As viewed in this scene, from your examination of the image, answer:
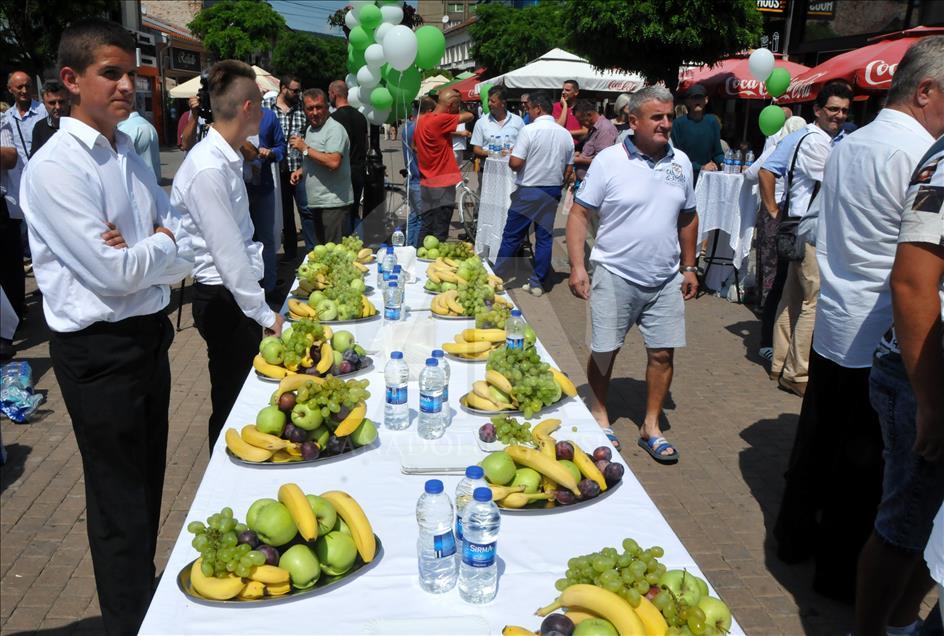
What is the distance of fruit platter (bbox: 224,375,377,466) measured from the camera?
222 cm

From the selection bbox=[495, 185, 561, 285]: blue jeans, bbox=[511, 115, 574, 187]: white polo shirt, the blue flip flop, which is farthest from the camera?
bbox=[495, 185, 561, 285]: blue jeans

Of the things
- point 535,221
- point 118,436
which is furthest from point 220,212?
point 535,221

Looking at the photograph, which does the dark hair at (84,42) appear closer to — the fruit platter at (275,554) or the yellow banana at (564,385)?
the fruit platter at (275,554)

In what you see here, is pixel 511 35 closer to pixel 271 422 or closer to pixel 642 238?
pixel 642 238

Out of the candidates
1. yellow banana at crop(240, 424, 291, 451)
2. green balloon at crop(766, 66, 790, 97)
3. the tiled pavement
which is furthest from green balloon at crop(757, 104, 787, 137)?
yellow banana at crop(240, 424, 291, 451)

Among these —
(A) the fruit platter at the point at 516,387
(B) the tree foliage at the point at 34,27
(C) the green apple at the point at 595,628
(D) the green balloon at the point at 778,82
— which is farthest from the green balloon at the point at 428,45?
(B) the tree foliage at the point at 34,27

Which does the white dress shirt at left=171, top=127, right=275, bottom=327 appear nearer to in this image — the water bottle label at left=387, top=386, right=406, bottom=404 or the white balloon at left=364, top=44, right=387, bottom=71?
the water bottle label at left=387, top=386, right=406, bottom=404

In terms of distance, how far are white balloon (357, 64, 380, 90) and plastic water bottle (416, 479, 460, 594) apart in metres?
6.71

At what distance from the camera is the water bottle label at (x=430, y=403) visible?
2.44m

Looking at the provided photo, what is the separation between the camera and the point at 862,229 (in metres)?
2.69

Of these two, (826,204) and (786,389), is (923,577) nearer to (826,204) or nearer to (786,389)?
(826,204)

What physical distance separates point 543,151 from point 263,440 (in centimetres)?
561

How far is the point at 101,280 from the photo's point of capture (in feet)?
7.04

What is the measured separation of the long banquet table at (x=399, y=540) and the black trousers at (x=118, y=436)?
0.33m
